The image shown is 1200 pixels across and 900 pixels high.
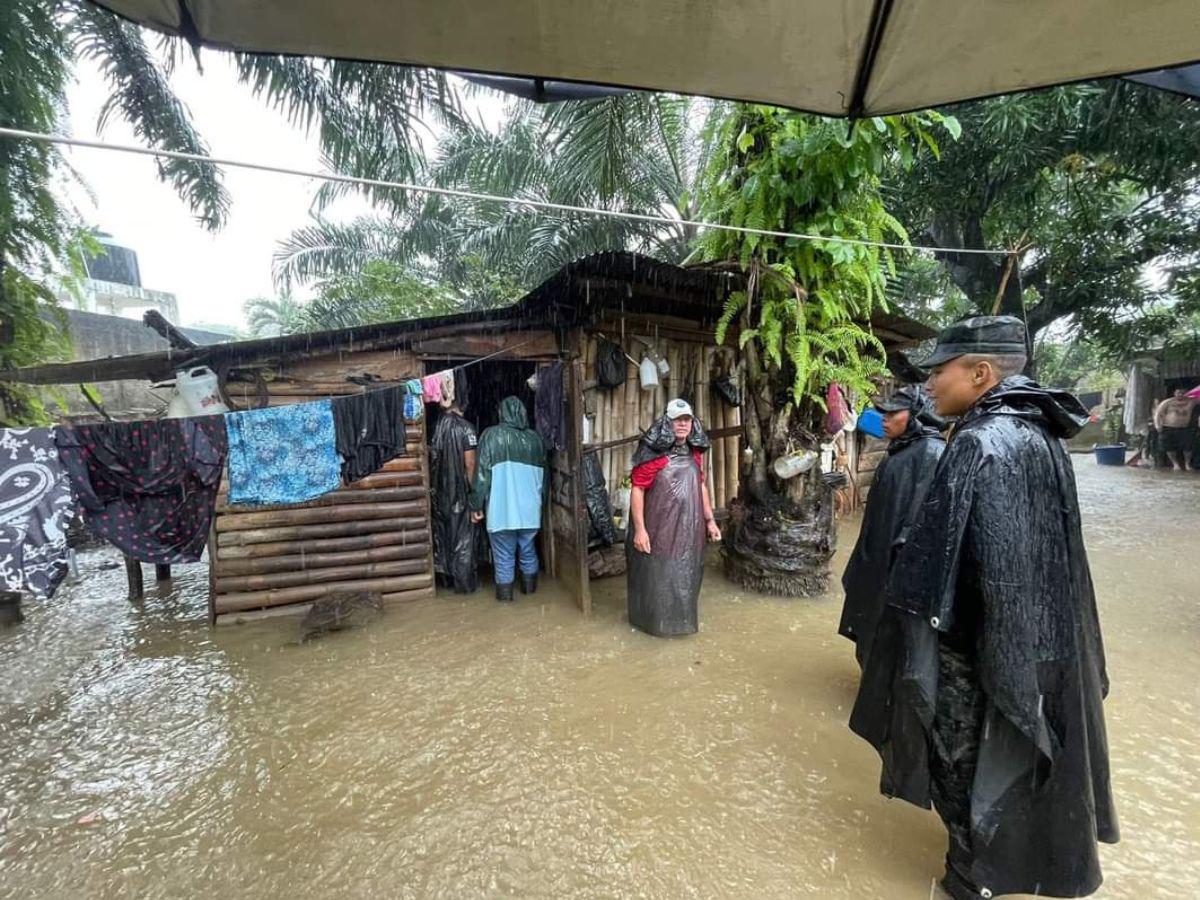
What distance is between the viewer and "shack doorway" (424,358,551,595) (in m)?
5.94

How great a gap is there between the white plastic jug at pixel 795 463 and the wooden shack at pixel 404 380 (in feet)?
5.46

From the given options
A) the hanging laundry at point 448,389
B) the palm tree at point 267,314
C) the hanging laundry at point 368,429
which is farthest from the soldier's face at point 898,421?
the palm tree at point 267,314

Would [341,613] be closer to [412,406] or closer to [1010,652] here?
[412,406]

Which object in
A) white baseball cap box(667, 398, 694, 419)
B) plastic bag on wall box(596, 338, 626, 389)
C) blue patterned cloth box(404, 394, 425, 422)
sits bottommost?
white baseball cap box(667, 398, 694, 419)

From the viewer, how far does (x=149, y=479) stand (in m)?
3.83

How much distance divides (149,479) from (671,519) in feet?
13.1

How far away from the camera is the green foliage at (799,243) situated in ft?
14.3

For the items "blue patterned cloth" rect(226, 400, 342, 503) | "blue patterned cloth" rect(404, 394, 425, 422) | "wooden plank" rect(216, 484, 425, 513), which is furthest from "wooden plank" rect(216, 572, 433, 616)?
"blue patterned cloth" rect(404, 394, 425, 422)

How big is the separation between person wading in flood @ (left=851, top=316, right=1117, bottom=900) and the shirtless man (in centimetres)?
1654

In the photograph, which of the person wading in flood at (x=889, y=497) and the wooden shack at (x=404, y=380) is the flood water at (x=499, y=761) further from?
the person wading in flood at (x=889, y=497)

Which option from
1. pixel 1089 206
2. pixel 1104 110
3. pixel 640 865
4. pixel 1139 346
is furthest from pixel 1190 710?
pixel 1139 346

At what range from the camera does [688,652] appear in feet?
13.4

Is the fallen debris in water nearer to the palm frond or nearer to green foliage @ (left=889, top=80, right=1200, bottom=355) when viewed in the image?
the palm frond

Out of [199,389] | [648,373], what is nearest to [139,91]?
[199,389]
